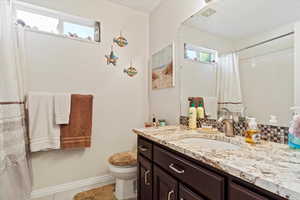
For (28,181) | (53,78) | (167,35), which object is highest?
(167,35)

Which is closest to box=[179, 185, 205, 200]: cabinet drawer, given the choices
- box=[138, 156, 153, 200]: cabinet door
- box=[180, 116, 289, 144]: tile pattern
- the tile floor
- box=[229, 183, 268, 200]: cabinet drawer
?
box=[229, 183, 268, 200]: cabinet drawer

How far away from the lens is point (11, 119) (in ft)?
4.08

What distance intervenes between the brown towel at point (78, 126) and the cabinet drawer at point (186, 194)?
128 cm

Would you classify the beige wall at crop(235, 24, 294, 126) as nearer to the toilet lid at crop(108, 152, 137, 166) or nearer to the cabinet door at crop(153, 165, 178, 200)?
the cabinet door at crop(153, 165, 178, 200)

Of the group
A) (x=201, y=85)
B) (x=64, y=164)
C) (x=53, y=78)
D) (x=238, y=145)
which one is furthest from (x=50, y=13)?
(x=238, y=145)

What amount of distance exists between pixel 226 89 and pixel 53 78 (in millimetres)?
1792

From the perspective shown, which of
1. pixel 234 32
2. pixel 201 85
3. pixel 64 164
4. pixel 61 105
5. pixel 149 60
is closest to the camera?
pixel 234 32

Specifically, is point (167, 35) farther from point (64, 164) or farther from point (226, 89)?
point (64, 164)

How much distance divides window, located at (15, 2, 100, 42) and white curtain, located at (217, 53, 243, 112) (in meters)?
1.55

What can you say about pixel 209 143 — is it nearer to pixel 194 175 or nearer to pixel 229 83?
pixel 194 175

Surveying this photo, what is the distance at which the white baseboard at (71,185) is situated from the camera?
1575 millimetres

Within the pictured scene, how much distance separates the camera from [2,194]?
3.94 ft

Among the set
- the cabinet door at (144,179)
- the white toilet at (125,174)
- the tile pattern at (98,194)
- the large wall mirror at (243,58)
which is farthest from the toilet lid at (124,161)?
the large wall mirror at (243,58)

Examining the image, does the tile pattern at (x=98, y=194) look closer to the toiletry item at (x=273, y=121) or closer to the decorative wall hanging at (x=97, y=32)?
the toiletry item at (x=273, y=121)
